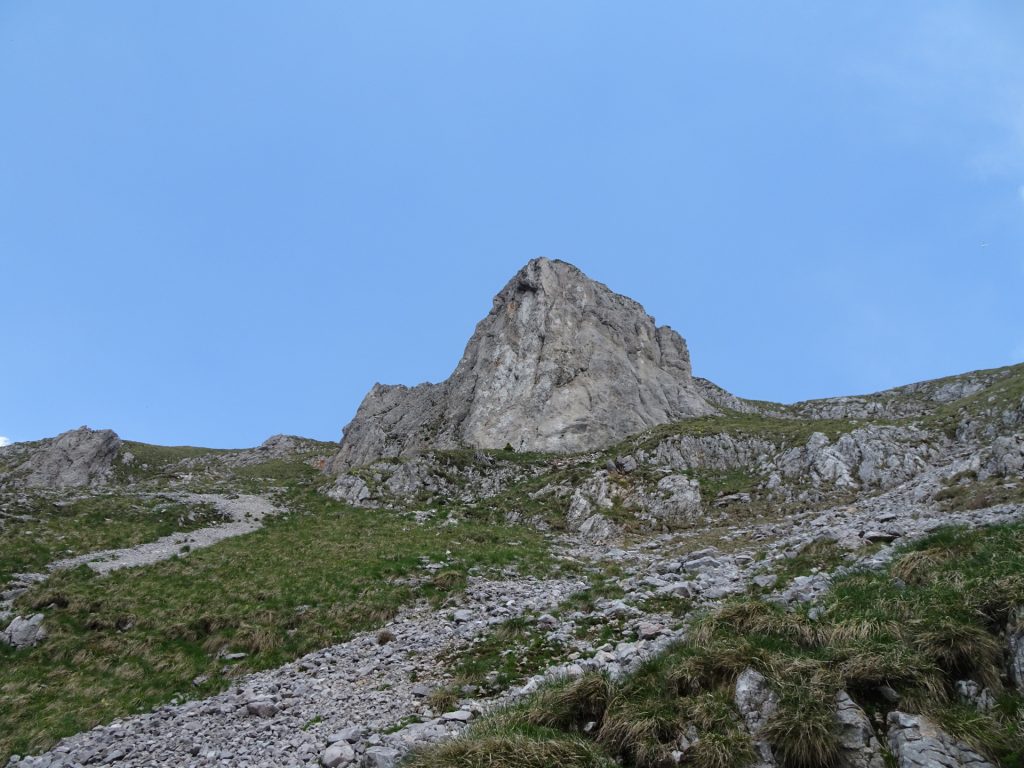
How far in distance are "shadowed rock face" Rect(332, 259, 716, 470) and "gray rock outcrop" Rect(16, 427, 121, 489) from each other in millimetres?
40685

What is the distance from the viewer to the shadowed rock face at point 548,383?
63.4m

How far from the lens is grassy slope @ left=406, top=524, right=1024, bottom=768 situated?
26.2 ft

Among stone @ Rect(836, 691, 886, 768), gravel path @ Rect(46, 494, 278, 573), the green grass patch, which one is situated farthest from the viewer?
gravel path @ Rect(46, 494, 278, 573)

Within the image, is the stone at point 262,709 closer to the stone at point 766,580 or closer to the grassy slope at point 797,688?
the grassy slope at point 797,688

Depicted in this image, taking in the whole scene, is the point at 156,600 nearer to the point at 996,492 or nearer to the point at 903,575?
the point at 903,575

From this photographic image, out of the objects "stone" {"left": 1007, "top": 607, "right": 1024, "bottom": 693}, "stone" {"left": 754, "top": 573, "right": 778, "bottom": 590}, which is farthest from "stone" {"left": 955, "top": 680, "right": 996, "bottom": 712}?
"stone" {"left": 754, "top": 573, "right": 778, "bottom": 590}

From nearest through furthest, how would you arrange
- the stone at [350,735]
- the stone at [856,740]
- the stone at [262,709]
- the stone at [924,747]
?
the stone at [924,747]
the stone at [856,740]
the stone at [350,735]
the stone at [262,709]

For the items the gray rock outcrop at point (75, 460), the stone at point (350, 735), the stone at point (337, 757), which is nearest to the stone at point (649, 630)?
the stone at point (350, 735)

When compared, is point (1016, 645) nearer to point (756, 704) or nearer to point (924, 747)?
point (924, 747)

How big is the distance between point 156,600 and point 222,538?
13725mm

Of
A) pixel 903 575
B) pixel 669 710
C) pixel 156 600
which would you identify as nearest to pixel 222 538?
pixel 156 600

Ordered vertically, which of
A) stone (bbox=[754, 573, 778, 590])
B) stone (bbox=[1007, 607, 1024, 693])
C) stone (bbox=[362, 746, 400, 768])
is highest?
stone (bbox=[1007, 607, 1024, 693])

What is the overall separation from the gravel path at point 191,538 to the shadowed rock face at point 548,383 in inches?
738

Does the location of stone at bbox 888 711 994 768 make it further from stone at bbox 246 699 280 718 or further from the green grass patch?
the green grass patch
